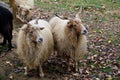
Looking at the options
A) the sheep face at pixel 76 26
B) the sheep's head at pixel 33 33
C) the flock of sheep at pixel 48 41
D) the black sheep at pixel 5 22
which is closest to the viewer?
the sheep's head at pixel 33 33

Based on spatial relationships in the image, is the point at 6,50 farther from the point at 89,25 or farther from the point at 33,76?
the point at 89,25

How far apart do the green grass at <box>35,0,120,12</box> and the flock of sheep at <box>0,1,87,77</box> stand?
6.38 m

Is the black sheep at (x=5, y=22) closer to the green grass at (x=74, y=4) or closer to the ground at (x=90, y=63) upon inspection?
the ground at (x=90, y=63)

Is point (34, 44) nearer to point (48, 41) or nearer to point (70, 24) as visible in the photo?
point (48, 41)

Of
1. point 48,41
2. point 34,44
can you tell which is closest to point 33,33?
point 34,44

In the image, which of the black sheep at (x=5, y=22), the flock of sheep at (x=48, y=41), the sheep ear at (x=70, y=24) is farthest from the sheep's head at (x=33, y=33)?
A: the black sheep at (x=5, y=22)

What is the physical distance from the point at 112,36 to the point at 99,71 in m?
2.72

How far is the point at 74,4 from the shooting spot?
16391 millimetres

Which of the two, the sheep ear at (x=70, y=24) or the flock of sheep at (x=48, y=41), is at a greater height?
the sheep ear at (x=70, y=24)

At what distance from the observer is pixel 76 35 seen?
872cm

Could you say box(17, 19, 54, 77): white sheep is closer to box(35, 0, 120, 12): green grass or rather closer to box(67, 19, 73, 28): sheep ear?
box(67, 19, 73, 28): sheep ear

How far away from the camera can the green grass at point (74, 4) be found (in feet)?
51.5

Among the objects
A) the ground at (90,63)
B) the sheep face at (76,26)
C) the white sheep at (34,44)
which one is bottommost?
the ground at (90,63)

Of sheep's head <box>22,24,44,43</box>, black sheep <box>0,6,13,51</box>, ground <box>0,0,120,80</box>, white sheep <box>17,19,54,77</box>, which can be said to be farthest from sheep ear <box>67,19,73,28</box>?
black sheep <box>0,6,13,51</box>
